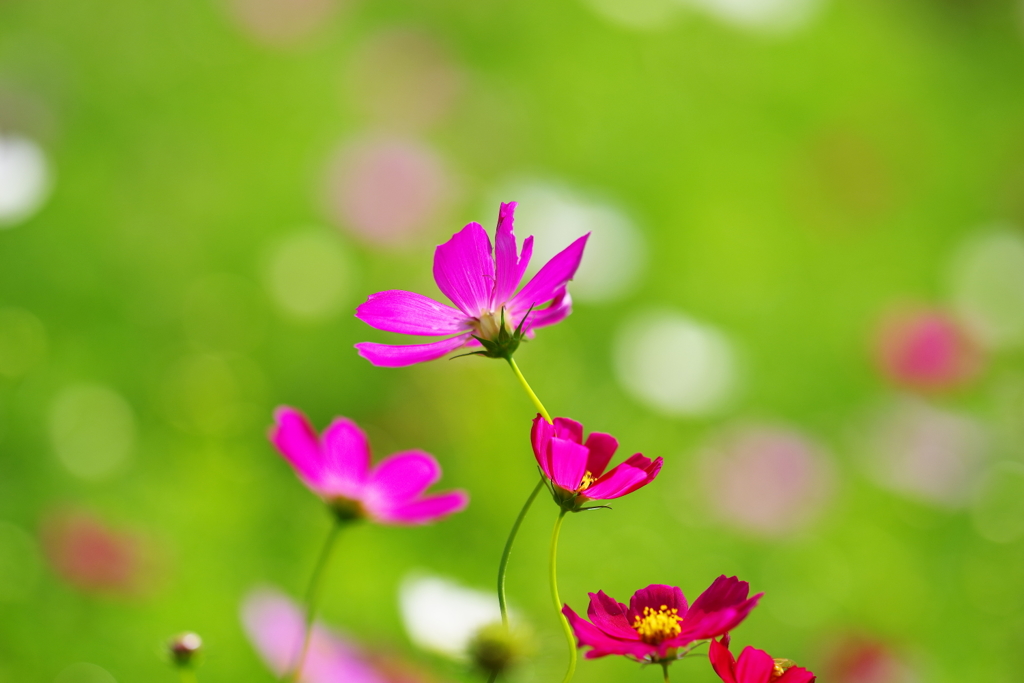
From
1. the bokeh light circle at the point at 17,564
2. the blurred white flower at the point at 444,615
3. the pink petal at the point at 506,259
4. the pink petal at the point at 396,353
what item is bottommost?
the bokeh light circle at the point at 17,564

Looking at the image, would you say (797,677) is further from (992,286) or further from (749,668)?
(992,286)

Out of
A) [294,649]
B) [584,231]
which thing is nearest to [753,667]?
[294,649]

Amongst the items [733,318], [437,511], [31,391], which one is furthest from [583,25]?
[437,511]

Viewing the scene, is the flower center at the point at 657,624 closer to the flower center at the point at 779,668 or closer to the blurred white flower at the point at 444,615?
the flower center at the point at 779,668

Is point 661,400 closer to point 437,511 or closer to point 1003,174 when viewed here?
point 437,511

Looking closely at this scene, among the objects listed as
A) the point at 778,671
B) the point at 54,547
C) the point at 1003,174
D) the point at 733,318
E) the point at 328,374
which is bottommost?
the point at 54,547

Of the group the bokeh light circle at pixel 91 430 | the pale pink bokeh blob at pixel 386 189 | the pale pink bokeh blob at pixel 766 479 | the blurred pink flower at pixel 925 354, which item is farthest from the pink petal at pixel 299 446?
the blurred pink flower at pixel 925 354

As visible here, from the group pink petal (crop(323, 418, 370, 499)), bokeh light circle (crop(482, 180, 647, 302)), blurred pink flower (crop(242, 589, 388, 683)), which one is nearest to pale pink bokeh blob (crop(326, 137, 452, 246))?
bokeh light circle (crop(482, 180, 647, 302))
